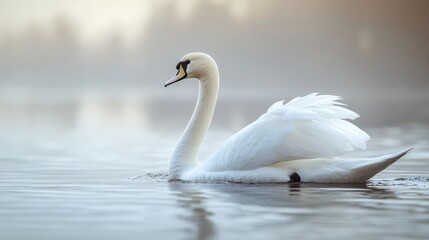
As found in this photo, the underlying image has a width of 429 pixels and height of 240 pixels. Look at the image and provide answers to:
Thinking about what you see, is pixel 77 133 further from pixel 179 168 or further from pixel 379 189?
pixel 379 189

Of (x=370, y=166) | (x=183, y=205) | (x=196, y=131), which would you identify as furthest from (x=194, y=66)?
(x=183, y=205)

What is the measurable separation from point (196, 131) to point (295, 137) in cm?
197

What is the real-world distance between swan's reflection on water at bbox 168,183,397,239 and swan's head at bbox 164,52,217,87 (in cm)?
179

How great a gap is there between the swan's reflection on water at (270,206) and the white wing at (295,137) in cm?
34

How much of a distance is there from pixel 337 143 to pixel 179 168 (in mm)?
2201

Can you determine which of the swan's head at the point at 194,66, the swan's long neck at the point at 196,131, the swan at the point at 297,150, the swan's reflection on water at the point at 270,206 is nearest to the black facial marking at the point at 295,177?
the swan at the point at 297,150

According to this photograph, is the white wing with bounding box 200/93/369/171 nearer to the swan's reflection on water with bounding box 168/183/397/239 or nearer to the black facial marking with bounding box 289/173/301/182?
the black facial marking with bounding box 289/173/301/182

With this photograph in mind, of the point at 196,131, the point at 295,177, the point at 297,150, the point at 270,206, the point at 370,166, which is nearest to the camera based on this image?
the point at 270,206

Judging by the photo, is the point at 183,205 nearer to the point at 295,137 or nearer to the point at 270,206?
the point at 270,206

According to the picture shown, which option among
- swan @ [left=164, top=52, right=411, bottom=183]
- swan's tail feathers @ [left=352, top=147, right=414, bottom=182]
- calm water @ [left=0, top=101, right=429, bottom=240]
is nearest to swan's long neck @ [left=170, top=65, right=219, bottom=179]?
calm water @ [left=0, top=101, right=429, bottom=240]

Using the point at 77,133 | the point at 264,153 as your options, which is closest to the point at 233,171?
the point at 264,153

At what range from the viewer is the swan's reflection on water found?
890cm

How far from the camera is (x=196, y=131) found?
45.8ft

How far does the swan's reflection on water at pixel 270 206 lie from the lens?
8.90 m
